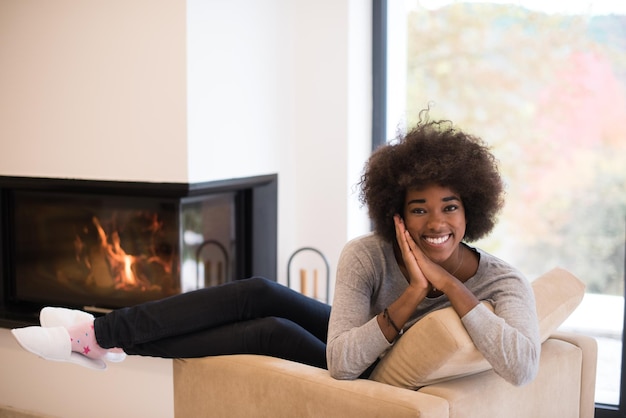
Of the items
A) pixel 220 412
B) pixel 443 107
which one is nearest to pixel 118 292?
pixel 220 412

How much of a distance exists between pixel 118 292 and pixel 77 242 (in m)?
0.29

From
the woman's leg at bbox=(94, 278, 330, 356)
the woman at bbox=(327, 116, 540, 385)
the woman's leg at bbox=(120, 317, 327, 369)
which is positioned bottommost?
the woman's leg at bbox=(120, 317, 327, 369)

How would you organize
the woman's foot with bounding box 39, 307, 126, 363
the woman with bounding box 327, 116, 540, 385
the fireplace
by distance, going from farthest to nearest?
the fireplace → the woman's foot with bounding box 39, 307, 126, 363 → the woman with bounding box 327, 116, 540, 385

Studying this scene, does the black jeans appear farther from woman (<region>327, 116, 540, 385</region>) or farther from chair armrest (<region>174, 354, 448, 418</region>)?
woman (<region>327, 116, 540, 385</region>)

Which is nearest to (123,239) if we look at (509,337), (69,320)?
(69,320)

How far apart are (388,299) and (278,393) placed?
386 mm

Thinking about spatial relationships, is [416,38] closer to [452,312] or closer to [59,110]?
[59,110]

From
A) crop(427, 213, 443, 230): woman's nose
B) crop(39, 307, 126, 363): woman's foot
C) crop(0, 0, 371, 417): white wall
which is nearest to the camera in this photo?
crop(427, 213, 443, 230): woman's nose

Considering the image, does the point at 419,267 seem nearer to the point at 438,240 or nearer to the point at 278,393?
→ the point at 438,240

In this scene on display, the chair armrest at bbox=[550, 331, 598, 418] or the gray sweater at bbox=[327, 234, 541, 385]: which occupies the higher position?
the gray sweater at bbox=[327, 234, 541, 385]

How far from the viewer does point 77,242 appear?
360cm

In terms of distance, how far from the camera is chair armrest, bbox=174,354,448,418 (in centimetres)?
189

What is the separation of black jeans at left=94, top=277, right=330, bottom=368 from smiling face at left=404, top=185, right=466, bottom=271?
1.49ft

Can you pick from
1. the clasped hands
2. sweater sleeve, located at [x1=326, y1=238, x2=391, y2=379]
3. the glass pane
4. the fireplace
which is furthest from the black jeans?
the glass pane
